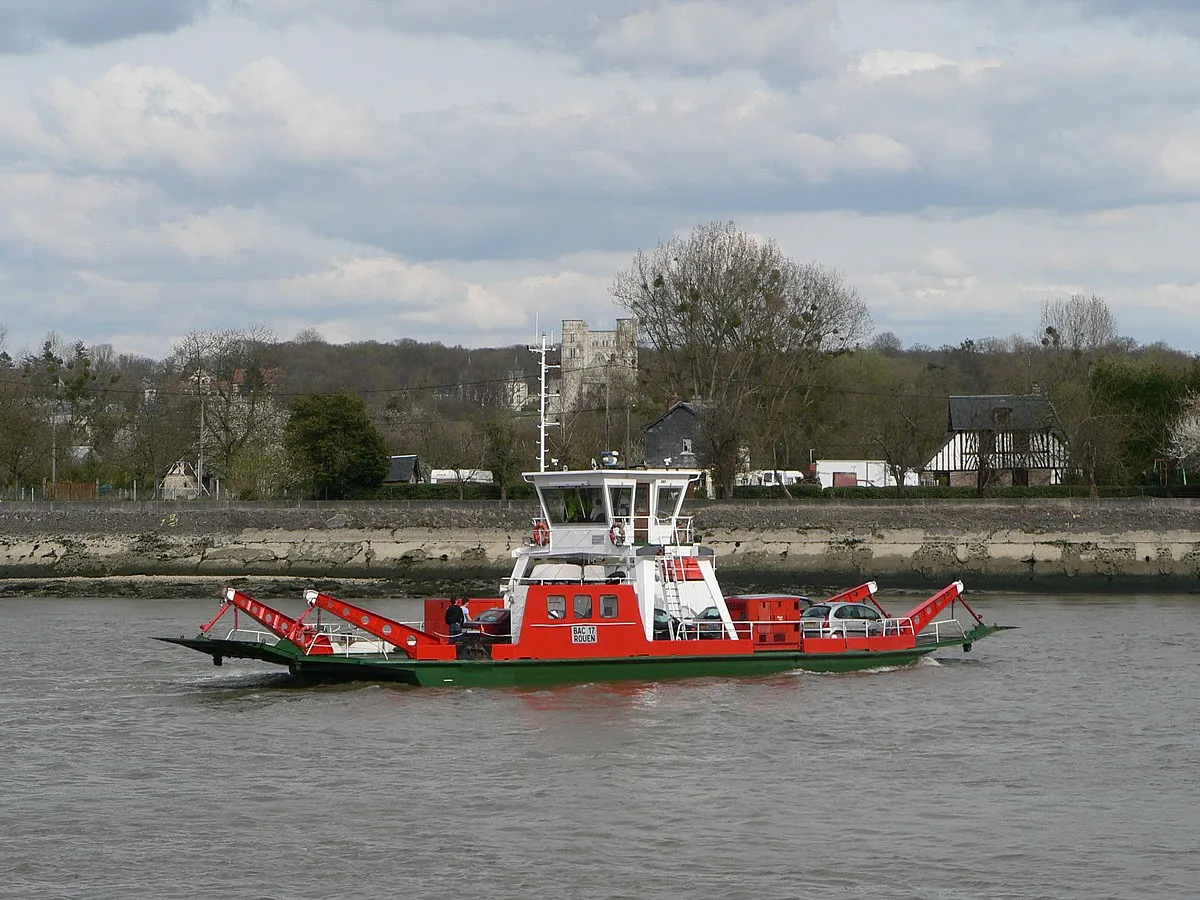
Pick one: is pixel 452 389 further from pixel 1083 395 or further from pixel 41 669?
pixel 41 669

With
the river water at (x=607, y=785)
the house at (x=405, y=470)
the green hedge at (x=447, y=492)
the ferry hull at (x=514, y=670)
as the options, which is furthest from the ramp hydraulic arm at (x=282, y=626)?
the house at (x=405, y=470)

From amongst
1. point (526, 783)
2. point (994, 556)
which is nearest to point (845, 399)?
point (994, 556)

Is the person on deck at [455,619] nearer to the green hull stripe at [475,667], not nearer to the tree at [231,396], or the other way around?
the green hull stripe at [475,667]

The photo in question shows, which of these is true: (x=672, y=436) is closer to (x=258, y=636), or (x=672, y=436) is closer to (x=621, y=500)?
(x=621, y=500)

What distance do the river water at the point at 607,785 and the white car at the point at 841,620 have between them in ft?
4.60

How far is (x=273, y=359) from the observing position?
93.6m

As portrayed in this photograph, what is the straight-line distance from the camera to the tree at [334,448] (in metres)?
73.9

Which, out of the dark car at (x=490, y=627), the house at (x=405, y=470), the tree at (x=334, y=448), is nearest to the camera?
the dark car at (x=490, y=627)

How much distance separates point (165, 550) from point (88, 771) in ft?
145

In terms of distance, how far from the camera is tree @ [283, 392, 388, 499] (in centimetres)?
7394

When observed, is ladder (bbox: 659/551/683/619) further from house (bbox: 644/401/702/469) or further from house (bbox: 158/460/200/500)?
house (bbox: 158/460/200/500)

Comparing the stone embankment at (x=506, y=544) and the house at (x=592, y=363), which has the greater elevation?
the house at (x=592, y=363)

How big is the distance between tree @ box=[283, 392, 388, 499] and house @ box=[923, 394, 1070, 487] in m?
31.7

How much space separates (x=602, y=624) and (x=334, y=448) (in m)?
45.9
